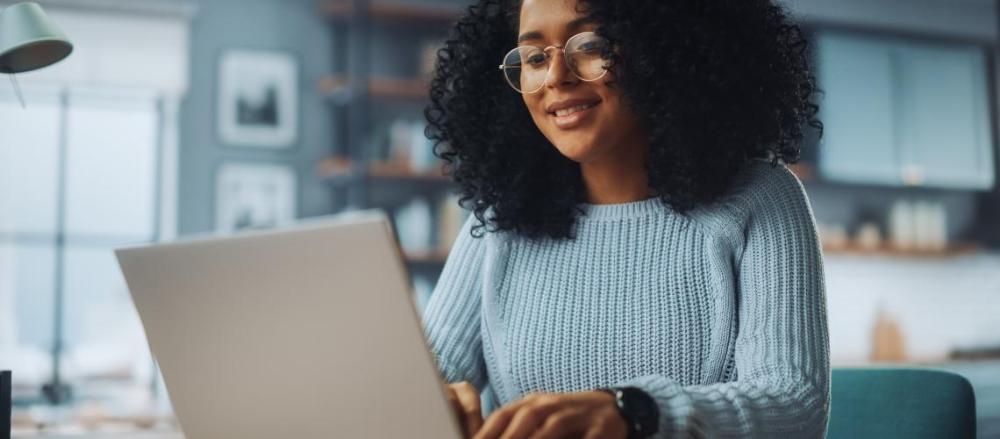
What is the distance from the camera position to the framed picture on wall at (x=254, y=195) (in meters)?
5.28

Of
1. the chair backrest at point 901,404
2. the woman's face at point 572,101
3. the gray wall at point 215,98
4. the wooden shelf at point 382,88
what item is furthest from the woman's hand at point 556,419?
the gray wall at point 215,98

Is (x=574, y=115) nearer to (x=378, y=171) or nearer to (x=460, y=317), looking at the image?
(x=460, y=317)

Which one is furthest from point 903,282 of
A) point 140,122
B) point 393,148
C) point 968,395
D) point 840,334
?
point 968,395

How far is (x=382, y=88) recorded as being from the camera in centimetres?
518

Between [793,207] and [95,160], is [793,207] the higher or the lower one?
the lower one

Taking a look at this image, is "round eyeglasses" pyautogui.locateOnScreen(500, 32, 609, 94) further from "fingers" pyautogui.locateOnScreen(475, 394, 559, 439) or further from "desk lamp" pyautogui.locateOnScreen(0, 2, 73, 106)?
"desk lamp" pyautogui.locateOnScreen(0, 2, 73, 106)

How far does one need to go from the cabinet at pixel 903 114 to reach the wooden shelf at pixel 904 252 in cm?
34

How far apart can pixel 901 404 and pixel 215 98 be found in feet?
14.9

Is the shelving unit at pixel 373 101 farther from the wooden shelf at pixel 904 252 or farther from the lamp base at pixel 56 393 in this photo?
the wooden shelf at pixel 904 252

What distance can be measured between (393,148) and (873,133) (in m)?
2.50

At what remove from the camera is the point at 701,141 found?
3.98 ft

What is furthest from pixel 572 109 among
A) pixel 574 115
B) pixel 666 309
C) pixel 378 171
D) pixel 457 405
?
pixel 378 171

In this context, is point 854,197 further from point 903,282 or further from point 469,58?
point 469,58

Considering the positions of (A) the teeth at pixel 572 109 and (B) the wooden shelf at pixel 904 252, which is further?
(B) the wooden shelf at pixel 904 252
